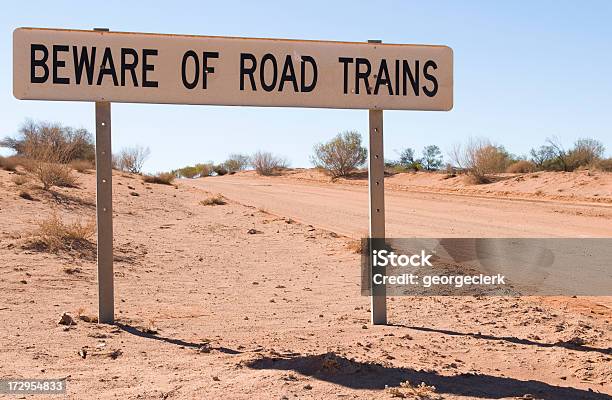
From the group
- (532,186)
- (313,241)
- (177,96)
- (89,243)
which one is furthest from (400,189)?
(177,96)

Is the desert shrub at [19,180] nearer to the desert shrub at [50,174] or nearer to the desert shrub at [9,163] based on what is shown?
the desert shrub at [50,174]

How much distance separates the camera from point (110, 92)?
584cm

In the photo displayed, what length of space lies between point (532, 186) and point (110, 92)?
74.6 feet

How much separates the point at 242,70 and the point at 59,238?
201 inches

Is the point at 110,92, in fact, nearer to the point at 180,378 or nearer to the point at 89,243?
the point at 180,378

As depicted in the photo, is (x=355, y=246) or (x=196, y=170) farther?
(x=196, y=170)

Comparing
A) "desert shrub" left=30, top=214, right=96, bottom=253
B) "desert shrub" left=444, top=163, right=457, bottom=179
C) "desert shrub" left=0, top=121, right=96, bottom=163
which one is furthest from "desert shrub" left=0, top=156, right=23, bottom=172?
"desert shrub" left=444, top=163, right=457, bottom=179

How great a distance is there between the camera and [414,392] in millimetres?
3971

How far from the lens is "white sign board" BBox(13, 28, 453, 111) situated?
18.9 ft

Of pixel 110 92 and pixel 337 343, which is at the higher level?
pixel 110 92

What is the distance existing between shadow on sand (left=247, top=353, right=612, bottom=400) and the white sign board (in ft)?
7.88

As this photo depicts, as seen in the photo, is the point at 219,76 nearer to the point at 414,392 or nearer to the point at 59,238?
the point at 414,392

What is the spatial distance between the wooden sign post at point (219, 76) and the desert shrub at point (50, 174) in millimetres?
11934

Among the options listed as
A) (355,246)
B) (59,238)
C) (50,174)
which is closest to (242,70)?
(59,238)
